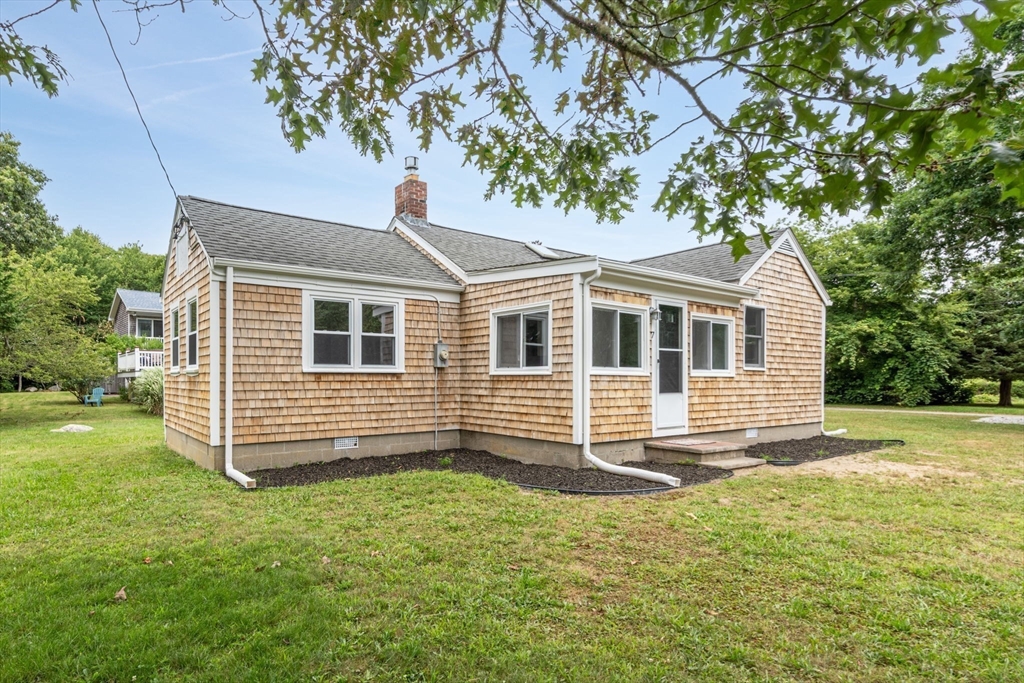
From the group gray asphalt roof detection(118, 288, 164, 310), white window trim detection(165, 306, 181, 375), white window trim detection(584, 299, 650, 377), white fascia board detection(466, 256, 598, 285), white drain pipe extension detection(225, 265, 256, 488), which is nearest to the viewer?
white drain pipe extension detection(225, 265, 256, 488)

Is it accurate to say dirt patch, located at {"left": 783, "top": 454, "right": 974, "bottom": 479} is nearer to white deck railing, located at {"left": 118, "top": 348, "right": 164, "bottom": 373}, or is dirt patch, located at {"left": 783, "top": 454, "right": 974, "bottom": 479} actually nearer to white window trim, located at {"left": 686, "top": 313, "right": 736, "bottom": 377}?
white window trim, located at {"left": 686, "top": 313, "right": 736, "bottom": 377}

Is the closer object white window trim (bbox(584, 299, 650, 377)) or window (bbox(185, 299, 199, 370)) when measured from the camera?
white window trim (bbox(584, 299, 650, 377))

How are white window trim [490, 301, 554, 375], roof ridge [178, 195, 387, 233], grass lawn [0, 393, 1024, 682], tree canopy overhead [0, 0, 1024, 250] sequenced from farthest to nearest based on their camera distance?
1. roof ridge [178, 195, 387, 233]
2. white window trim [490, 301, 554, 375]
3. grass lawn [0, 393, 1024, 682]
4. tree canopy overhead [0, 0, 1024, 250]

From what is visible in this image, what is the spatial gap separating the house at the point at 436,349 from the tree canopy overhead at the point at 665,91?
3.62 m

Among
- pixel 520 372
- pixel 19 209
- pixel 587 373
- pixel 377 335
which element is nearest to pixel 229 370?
pixel 377 335

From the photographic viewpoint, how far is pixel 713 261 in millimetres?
11805

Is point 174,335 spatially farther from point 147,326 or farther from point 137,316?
point 147,326

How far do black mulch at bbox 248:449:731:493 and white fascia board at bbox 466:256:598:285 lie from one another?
287 centimetres

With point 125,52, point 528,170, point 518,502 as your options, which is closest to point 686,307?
point 518,502

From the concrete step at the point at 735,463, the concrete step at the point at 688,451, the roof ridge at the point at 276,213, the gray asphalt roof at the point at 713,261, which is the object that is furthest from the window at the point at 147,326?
the concrete step at the point at 735,463

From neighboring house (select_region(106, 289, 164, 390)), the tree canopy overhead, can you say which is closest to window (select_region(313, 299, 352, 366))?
the tree canopy overhead

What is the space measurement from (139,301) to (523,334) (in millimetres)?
25767

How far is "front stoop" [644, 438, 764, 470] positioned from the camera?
332 inches

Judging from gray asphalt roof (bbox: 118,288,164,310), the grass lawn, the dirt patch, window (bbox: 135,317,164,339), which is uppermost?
gray asphalt roof (bbox: 118,288,164,310)
